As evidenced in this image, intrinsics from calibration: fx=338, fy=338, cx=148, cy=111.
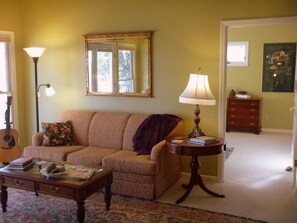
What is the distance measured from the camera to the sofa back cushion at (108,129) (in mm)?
4543

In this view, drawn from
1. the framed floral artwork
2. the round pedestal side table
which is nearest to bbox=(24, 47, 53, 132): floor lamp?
the round pedestal side table

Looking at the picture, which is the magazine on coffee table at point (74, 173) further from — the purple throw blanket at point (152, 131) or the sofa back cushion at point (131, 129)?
the sofa back cushion at point (131, 129)

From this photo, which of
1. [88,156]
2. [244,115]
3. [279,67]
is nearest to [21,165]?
[88,156]

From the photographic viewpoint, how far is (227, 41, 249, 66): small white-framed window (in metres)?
7.84

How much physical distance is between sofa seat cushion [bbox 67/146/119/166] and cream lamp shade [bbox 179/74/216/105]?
120 centimetres

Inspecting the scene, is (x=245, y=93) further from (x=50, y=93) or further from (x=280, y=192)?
(x=50, y=93)

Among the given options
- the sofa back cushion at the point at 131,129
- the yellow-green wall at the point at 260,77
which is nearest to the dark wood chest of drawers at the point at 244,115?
the yellow-green wall at the point at 260,77

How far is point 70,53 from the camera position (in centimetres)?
518

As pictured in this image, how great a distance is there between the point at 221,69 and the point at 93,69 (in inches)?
75.5

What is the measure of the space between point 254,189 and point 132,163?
5.18 ft

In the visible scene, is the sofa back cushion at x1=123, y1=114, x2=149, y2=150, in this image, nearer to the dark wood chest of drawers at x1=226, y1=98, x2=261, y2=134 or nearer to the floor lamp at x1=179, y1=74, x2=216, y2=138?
the floor lamp at x1=179, y1=74, x2=216, y2=138

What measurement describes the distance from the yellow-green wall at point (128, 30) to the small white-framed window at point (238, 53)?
388 centimetres

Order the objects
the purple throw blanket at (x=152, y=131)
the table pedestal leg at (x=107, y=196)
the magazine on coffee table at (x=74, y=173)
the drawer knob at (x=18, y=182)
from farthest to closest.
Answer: the purple throw blanket at (x=152, y=131), the table pedestal leg at (x=107, y=196), the drawer knob at (x=18, y=182), the magazine on coffee table at (x=74, y=173)

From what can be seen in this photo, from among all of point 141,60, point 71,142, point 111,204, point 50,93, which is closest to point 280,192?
point 111,204
